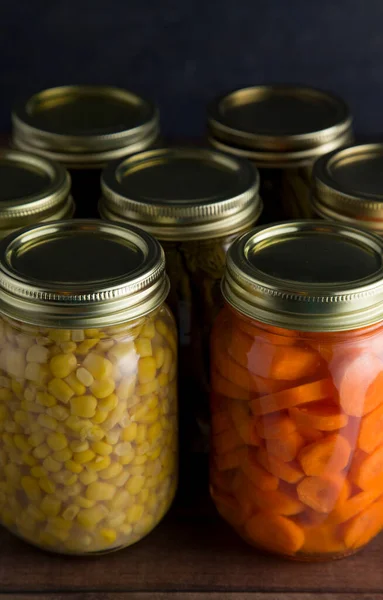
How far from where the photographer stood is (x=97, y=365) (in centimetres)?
84

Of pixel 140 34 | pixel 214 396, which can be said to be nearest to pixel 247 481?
pixel 214 396

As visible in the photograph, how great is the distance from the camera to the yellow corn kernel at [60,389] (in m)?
0.84

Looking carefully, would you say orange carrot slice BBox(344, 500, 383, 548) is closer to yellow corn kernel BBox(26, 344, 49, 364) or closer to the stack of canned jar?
the stack of canned jar

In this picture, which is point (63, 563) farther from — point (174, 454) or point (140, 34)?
point (140, 34)

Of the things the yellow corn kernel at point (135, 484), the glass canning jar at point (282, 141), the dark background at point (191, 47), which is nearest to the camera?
the yellow corn kernel at point (135, 484)

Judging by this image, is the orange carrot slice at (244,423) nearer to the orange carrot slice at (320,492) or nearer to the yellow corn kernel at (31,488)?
the orange carrot slice at (320,492)

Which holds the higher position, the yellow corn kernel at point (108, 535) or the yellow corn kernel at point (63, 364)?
the yellow corn kernel at point (63, 364)

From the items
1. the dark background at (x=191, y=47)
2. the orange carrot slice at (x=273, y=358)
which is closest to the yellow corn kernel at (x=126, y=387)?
the orange carrot slice at (x=273, y=358)

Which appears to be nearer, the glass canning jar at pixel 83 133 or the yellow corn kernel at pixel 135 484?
the yellow corn kernel at pixel 135 484

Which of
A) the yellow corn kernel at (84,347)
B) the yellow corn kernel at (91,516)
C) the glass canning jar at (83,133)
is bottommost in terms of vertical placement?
the yellow corn kernel at (91,516)

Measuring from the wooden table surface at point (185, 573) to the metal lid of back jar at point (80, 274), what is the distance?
281 millimetres

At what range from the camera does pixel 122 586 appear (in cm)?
93

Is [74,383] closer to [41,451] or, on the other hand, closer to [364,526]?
[41,451]

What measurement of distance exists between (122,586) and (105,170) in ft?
1.49
